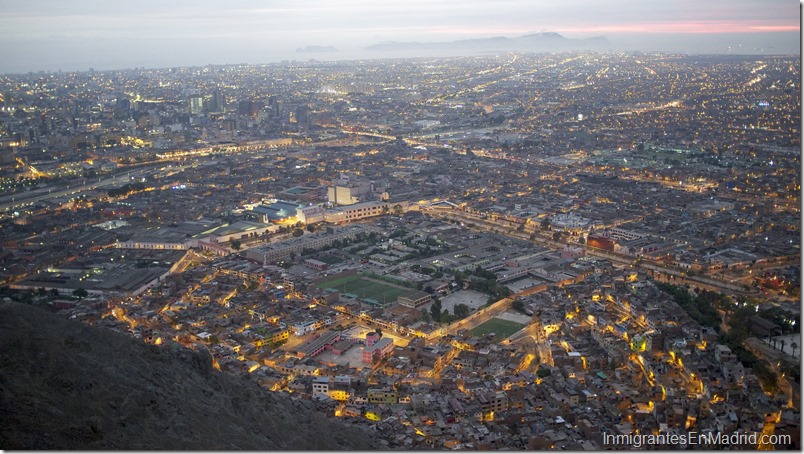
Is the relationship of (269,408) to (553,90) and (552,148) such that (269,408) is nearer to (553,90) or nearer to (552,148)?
(552,148)

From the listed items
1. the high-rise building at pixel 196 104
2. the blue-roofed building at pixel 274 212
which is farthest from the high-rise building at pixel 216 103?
the blue-roofed building at pixel 274 212

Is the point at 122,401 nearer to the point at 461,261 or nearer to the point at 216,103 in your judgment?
the point at 461,261

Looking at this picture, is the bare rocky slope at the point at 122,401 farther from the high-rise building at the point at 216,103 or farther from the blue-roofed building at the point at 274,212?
the high-rise building at the point at 216,103

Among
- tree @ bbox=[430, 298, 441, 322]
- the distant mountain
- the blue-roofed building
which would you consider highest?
the distant mountain

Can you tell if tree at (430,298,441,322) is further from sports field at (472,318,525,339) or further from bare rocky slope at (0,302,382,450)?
bare rocky slope at (0,302,382,450)

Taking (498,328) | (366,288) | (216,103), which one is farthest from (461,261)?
(216,103)

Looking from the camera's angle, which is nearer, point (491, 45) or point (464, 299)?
point (464, 299)

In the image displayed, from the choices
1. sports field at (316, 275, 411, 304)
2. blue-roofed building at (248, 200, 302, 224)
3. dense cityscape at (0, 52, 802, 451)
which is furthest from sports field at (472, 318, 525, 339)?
blue-roofed building at (248, 200, 302, 224)
